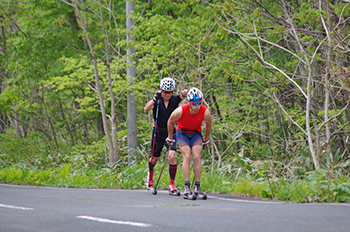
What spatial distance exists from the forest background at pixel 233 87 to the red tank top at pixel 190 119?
1.61m

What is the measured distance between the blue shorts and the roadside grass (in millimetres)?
1357

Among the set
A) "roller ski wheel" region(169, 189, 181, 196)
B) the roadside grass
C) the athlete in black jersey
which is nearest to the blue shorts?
the athlete in black jersey

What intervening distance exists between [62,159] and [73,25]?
703 cm

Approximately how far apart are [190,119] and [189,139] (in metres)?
0.42

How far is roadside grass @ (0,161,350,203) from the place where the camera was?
806 centimetres

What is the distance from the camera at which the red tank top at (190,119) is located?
9195 millimetres

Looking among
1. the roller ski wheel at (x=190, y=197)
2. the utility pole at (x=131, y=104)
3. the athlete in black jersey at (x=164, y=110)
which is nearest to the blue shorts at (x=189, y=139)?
the athlete in black jersey at (x=164, y=110)

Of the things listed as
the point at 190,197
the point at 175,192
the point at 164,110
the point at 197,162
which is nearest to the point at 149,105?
the point at 164,110

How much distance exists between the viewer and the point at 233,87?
1568 cm

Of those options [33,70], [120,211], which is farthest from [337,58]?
[33,70]

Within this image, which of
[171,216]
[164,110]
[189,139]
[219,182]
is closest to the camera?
[171,216]

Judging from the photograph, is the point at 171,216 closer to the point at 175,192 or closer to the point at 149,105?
the point at 175,192

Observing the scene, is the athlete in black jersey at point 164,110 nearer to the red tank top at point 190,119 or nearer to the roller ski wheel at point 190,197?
the red tank top at point 190,119

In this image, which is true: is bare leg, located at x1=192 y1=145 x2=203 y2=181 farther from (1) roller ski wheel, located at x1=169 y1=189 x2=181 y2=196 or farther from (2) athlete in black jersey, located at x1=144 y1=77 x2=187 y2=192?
(1) roller ski wheel, located at x1=169 y1=189 x2=181 y2=196
